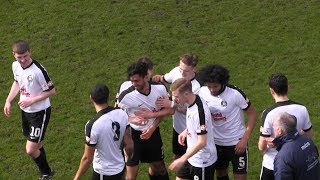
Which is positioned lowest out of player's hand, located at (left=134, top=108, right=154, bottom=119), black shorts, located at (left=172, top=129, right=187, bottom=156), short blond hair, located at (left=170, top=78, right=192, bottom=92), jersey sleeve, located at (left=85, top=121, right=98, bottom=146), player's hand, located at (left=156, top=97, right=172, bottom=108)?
black shorts, located at (left=172, top=129, right=187, bottom=156)

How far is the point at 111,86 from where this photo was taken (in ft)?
41.5

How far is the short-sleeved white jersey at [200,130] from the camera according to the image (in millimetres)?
6781

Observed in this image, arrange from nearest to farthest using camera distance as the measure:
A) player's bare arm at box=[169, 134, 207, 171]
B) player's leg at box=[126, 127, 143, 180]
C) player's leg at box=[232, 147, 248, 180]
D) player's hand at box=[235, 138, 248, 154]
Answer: player's bare arm at box=[169, 134, 207, 171], player's hand at box=[235, 138, 248, 154], player's leg at box=[232, 147, 248, 180], player's leg at box=[126, 127, 143, 180]

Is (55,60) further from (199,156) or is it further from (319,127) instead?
(199,156)

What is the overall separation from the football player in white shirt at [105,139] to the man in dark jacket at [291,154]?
2.04 meters

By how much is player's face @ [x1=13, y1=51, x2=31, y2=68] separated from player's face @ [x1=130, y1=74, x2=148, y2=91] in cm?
199

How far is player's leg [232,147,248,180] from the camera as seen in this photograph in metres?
7.61

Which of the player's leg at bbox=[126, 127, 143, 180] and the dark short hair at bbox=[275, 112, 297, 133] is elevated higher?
the dark short hair at bbox=[275, 112, 297, 133]

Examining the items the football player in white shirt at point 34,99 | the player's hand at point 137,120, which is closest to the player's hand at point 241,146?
→ the player's hand at point 137,120

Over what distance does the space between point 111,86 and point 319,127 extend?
189 inches

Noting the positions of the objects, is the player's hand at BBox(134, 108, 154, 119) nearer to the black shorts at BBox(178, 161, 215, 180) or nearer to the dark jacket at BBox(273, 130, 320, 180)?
the black shorts at BBox(178, 161, 215, 180)

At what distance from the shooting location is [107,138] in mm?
6766

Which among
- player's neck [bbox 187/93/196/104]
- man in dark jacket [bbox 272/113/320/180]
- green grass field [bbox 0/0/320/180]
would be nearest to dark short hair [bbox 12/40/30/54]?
green grass field [bbox 0/0/320/180]

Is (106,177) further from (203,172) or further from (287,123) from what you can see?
(287,123)
